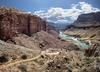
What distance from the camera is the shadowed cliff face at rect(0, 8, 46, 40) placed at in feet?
203

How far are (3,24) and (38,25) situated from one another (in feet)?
158

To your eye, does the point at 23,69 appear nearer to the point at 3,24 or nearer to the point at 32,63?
the point at 32,63

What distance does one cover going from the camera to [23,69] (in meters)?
38.0

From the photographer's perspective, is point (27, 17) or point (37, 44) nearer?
point (37, 44)

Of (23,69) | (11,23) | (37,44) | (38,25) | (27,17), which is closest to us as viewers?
(23,69)

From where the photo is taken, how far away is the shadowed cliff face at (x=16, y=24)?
61.9 m

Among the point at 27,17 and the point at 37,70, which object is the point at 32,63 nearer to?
the point at 37,70

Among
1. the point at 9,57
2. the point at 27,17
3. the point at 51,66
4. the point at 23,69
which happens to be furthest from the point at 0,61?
the point at 27,17

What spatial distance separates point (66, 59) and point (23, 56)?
9813mm

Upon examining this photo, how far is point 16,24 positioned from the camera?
249 feet

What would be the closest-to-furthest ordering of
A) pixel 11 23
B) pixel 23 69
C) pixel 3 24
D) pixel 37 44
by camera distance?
pixel 23 69 → pixel 3 24 → pixel 11 23 → pixel 37 44

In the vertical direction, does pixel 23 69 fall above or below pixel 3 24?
below

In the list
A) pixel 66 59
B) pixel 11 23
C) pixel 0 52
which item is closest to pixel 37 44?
pixel 11 23

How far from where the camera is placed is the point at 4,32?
61.9 meters
